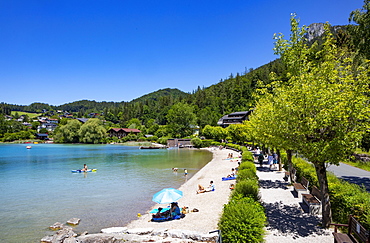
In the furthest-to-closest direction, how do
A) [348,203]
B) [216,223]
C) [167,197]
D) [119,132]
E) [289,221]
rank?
[119,132], [167,197], [216,223], [289,221], [348,203]

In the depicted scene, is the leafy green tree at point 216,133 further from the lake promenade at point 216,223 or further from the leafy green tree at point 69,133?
the lake promenade at point 216,223

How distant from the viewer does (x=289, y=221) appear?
33.5ft

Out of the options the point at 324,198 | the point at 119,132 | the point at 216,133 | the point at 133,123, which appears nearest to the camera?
the point at 324,198

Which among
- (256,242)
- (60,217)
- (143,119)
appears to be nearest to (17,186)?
(60,217)

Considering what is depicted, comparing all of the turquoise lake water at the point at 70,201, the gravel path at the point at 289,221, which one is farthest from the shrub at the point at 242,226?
the turquoise lake water at the point at 70,201

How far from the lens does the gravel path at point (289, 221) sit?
852 cm

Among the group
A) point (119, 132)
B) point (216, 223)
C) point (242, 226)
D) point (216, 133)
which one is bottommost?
point (216, 223)

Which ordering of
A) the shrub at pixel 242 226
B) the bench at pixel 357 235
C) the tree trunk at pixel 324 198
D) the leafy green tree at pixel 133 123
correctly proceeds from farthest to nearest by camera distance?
the leafy green tree at pixel 133 123 → the tree trunk at pixel 324 198 → the shrub at pixel 242 226 → the bench at pixel 357 235

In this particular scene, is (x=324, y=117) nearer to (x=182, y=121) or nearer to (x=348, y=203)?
(x=348, y=203)

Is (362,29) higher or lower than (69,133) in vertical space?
higher

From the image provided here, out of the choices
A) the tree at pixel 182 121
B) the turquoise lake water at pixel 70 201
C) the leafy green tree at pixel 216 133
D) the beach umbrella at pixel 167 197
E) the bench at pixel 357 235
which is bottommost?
the turquoise lake water at pixel 70 201

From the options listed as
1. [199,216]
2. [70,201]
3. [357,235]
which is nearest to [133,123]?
[70,201]

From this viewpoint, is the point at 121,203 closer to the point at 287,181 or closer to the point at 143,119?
the point at 287,181

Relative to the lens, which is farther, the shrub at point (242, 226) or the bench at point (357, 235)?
the shrub at point (242, 226)
